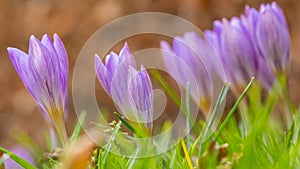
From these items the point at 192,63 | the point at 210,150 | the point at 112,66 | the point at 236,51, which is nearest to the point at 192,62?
the point at 192,63

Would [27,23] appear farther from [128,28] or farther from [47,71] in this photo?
[47,71]

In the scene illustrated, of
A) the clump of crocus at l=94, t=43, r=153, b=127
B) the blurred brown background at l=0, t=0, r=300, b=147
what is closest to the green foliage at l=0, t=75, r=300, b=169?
the clump of crocus at l=94, t=43, r=153, b=127

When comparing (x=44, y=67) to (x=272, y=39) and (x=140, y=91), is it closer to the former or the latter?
(x=140, y=91)

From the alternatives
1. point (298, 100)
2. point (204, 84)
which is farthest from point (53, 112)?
point (298, 100)

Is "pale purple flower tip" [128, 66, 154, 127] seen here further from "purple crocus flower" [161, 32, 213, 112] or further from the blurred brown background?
the blurred brown background

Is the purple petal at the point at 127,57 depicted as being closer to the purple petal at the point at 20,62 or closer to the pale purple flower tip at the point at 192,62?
the purple petal at the point at 20,62

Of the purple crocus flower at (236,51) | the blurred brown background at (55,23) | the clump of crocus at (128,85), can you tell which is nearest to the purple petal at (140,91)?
the clump of crocus at (128,85)
